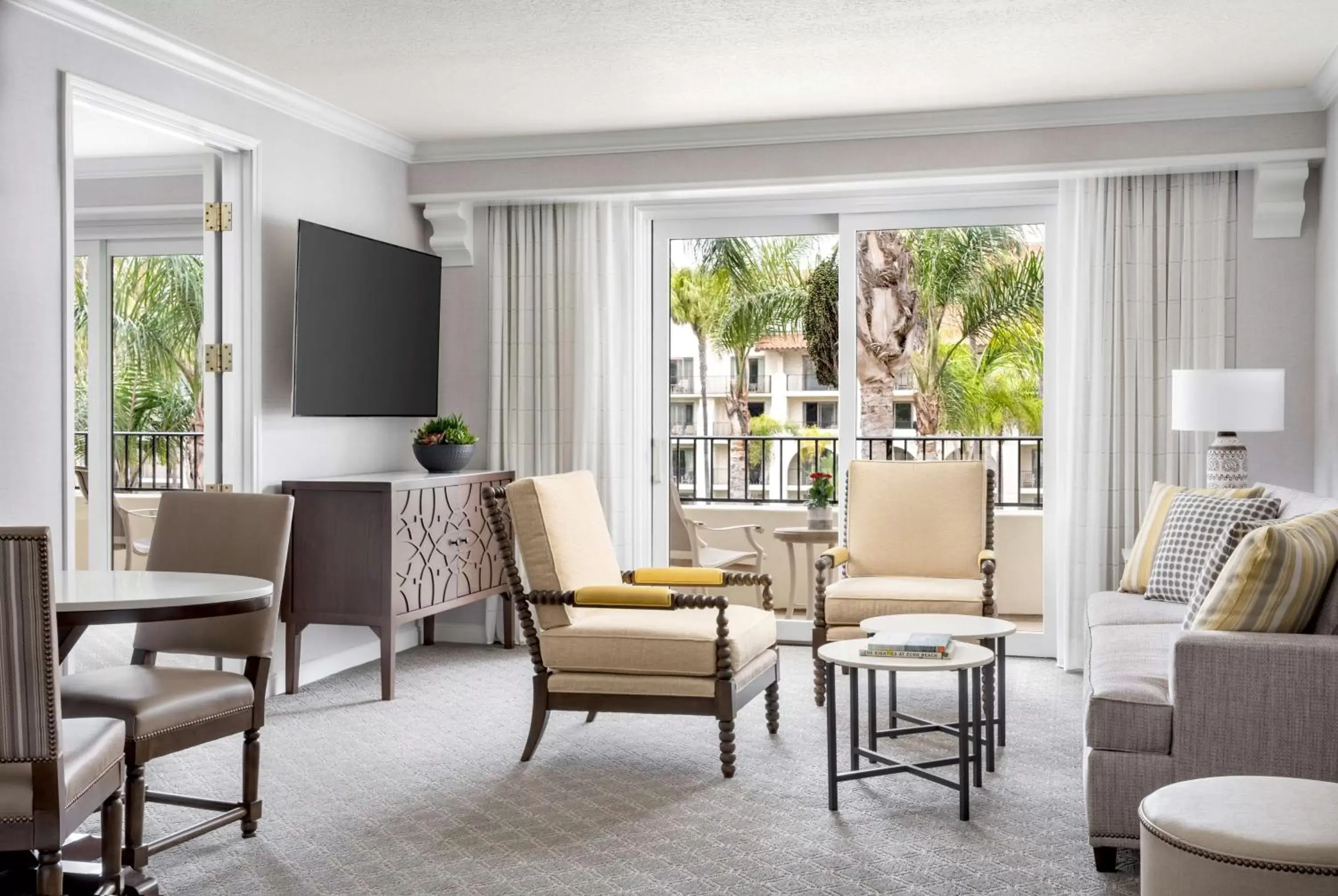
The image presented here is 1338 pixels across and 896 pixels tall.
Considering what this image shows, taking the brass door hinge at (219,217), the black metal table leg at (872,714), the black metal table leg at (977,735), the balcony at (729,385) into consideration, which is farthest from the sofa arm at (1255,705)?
the brass door hinge at (219,217)

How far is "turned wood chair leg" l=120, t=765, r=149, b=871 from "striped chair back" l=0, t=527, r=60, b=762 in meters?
0.80

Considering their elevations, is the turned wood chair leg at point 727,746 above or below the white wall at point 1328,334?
below

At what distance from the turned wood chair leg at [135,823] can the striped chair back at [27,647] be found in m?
0.80

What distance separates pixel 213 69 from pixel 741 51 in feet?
6.70

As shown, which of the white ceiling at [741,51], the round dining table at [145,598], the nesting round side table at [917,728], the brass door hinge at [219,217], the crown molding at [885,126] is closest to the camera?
the round dining table at [145,598]

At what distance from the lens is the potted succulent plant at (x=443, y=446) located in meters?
5.62

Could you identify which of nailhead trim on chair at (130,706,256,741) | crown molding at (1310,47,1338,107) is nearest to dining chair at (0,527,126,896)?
nailhead trim on chair at (130,706,256,741)

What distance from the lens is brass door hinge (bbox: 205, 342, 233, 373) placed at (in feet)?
16.1

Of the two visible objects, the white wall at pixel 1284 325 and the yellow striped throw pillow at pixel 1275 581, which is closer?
the yellow striped throw pillow at pixel 1275 581

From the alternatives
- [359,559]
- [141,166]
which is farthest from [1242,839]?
[141,166]

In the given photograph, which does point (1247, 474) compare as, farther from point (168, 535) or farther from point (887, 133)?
point (168, 535)

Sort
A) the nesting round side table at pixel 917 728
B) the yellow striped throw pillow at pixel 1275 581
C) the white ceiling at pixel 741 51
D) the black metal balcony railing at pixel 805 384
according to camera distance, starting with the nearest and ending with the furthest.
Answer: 1. the yellow striped throw pillow at pixel 1275 581
2. the nesting round side table at pixel 917 728
3. the white ceiling at pixel 741 51
4. the black metal balcony railing at pixel 805 384

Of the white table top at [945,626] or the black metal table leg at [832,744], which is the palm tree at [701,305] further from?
the black metal table leg at [832,744]

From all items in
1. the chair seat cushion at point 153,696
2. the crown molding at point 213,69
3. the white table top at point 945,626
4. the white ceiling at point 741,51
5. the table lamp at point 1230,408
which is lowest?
the chair seat cushion at point 153,696
